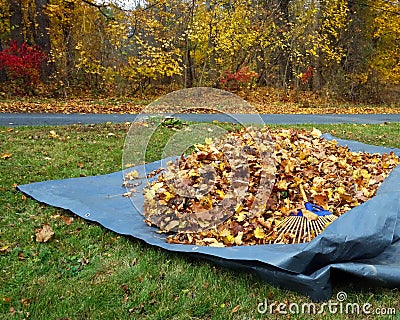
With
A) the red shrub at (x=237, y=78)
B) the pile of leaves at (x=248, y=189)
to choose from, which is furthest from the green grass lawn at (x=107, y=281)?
the red shrub at (x=237, y=78)

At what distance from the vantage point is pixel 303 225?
263 cm

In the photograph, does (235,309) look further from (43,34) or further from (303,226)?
(43,34)

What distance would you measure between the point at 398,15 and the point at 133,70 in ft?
31.5

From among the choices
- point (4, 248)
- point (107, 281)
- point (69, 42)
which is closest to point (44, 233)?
point (4, 248)

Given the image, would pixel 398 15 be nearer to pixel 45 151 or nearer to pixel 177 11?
pixel 177 11

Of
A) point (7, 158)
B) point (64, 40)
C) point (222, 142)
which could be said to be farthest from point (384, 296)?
point (64, 40)

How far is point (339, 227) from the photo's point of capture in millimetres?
2189

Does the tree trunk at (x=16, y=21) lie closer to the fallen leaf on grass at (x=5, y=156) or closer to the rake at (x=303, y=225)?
the fallen leaf on grass at (x=5, y=156)

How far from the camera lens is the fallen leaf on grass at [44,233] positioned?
9.28 feet

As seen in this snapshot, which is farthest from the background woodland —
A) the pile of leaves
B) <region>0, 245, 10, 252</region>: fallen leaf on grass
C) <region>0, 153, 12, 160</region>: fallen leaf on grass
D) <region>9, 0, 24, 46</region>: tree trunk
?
<region>0, 245, 10, 252</region>: fallen leaf on grass

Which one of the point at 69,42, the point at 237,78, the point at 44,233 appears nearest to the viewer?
the point at 44,233

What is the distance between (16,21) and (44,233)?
1215 centimetres

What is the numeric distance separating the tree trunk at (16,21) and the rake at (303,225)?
41.0 ft

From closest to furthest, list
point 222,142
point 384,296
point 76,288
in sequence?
point 384,296, point 76,288, point 222,142
